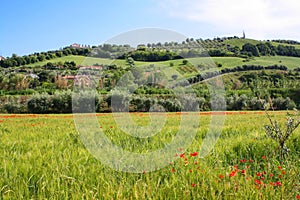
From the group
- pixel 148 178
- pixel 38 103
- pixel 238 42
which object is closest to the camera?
pixel 148 178

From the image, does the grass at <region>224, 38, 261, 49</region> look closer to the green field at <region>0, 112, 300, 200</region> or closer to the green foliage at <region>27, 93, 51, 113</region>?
the green foliage at <region>27, 93, 51, 113</region>

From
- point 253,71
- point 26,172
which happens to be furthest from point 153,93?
point 253,71

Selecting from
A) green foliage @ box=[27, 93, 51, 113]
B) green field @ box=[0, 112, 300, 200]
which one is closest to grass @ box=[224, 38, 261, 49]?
green foliage @ box=[27, 93, 51, 113]

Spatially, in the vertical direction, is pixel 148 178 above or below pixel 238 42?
below

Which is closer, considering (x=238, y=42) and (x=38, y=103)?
(x=38, y=103)

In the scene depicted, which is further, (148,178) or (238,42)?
(238,42)

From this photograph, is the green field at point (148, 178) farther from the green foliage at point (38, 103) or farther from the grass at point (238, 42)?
the grass at point (238, 42)

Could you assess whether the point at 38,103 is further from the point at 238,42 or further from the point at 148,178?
the point at 238,42

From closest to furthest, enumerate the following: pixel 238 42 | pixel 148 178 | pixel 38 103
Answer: pixel 148 178
pixel 38 103
pixel 238 42

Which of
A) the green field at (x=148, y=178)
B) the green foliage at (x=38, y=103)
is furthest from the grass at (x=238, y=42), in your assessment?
the green field at (x=148, y=178)

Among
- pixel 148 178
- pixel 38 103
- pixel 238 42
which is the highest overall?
pixel 238 42

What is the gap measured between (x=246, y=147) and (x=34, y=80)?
64583 millimetres

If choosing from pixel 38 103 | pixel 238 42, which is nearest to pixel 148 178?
pixel 38 103

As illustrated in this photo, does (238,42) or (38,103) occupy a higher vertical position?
(238,42)
